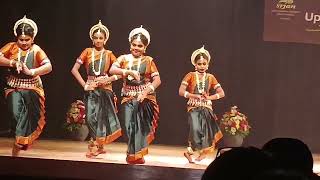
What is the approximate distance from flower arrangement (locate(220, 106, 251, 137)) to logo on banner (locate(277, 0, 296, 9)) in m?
0.61

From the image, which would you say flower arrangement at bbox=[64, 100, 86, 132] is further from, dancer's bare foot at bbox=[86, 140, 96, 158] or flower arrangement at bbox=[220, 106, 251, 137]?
flower arrangement at bbox=[220, 106, 251, 137]

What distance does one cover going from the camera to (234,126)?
2803 mm

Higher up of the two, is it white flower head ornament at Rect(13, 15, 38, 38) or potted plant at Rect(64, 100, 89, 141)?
white flower head ornament at Rect(13, 15, 38, 38)

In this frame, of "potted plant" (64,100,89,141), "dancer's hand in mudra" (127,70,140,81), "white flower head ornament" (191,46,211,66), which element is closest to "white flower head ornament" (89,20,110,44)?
"dancer's hand in mudra" (127,70,140,81)

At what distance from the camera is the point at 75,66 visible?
9.41 ft

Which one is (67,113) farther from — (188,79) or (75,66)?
(188,79)

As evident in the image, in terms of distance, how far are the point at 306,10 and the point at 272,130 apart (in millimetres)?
695

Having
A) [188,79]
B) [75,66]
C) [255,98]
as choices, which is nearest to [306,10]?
[255,98]

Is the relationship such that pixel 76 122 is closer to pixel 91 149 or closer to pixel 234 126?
pixel 91 149

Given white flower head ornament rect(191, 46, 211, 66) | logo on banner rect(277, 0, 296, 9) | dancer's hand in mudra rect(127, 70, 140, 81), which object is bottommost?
dancer's hand in mudra rect(127, 70, 140, 81)

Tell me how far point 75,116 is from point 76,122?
35mm

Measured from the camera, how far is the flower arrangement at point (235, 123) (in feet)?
9.14

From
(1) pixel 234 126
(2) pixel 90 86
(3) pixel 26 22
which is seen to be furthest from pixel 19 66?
(1) pixel 234 126

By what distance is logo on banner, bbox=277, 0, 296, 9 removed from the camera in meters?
2.77
